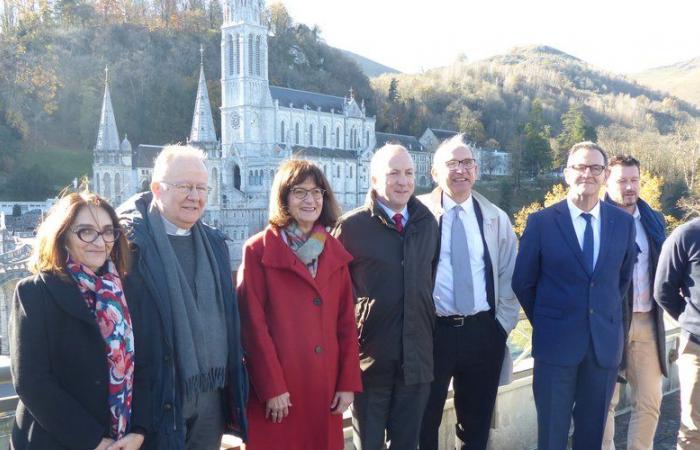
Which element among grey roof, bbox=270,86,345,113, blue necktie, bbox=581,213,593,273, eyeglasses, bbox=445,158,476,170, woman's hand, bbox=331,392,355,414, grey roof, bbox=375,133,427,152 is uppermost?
grey roof, bbox=270,86,345,113

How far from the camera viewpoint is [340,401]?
3.21m

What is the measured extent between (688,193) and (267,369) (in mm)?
36911

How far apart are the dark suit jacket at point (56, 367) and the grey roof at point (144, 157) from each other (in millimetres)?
47193

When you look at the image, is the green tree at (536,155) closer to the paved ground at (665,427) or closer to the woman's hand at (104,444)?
the paved ground at (665,427)

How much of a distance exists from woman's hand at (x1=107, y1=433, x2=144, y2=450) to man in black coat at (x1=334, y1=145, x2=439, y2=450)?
4.01 ft

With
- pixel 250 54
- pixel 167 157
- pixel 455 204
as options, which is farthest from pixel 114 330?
pixel 250 54

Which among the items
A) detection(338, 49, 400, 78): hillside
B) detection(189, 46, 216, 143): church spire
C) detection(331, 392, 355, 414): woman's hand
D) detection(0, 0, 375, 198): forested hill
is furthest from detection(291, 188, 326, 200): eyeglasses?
detection(338, 49, 400, 78): hillside

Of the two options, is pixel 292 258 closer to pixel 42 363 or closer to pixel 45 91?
pixel 42 363

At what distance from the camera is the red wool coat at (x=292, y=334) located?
310 cm

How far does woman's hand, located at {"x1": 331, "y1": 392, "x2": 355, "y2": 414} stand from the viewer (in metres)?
3.21

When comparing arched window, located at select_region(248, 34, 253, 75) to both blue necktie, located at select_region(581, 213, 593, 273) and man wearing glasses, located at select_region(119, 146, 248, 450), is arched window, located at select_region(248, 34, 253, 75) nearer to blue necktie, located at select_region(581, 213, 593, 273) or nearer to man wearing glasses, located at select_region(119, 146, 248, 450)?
blue necktie, located at select_region(581, 213, 593, 273)

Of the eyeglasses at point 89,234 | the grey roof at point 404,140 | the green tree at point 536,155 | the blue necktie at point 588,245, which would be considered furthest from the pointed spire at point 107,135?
the eyeglasses at point 89,234

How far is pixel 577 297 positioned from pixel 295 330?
5.07ft

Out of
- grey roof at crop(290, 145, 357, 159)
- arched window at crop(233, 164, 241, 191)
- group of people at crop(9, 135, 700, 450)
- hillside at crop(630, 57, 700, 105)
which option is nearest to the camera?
group of people at crop(9, 135, 700, 450)
